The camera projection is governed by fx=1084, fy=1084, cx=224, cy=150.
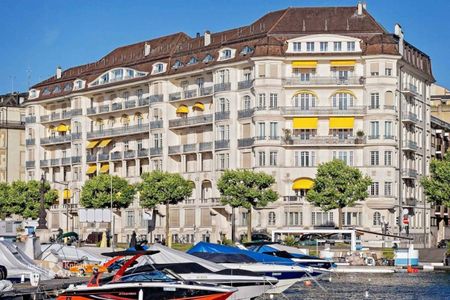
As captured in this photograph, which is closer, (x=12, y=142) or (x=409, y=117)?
(x=409, y=117)

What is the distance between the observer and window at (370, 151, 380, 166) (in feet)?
411

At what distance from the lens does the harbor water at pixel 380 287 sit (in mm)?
66188

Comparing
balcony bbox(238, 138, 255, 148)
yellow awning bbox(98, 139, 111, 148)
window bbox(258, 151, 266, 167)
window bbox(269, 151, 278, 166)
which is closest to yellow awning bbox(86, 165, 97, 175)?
yellow awning bbox(98, 139, 111, 148)

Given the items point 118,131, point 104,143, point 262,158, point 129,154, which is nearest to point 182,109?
point 129,154

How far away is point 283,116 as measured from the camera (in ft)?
416

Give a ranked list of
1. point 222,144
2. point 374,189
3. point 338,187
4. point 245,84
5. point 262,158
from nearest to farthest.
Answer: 1. point 338,187
2. point 374,189
3. point 262,158
4. point 245,84
5. point 222,144

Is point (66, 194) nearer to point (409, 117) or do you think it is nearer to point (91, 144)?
point (91, 144)

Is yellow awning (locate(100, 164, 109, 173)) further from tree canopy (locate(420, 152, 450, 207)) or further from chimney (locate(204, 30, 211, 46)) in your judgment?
tree canopy (locate(420, 152, 450, 207))

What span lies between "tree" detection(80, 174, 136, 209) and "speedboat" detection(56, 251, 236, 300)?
284ft

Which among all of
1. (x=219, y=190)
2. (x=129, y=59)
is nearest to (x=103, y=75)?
A: (x=129, y=59)

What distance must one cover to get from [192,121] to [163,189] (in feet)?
41.6

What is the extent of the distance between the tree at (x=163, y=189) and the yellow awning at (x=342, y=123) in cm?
1861

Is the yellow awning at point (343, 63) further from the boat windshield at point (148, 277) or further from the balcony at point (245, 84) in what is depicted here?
the boat windshield at point (148, 277)

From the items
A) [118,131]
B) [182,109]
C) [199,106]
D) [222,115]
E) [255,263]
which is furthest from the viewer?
[118,131]
